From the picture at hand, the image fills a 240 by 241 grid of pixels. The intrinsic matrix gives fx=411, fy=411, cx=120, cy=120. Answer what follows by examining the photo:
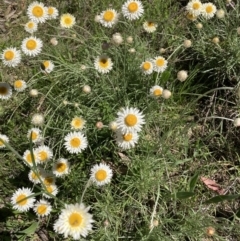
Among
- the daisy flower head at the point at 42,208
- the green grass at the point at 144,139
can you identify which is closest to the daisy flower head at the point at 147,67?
the green grass at the point at 144,139

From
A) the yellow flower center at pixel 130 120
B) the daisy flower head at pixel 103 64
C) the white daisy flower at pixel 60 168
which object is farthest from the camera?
the daisy flower head at pixel 103 64

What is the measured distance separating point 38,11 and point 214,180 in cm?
145

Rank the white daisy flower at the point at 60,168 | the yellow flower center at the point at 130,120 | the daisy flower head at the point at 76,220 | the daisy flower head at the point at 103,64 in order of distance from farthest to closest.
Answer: the daisy flower head at the point at 103,64 → the white daisy flower at the point at 60,168 → the yellow flower center at the point at 130,120 → the daisy flower head at the point at 76,220

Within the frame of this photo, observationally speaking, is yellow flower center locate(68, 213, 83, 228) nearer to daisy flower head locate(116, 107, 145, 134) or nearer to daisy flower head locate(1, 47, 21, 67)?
daisy flower head locate(116, 107, 145, 134)

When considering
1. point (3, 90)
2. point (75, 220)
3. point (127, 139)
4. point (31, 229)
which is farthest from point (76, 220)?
point (3, 90)

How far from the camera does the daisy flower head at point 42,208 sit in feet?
6.90

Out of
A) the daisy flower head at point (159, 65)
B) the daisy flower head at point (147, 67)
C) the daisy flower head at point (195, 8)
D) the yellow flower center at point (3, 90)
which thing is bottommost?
the yellow flower center at point (3, 90)

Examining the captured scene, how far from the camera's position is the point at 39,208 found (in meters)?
2.11

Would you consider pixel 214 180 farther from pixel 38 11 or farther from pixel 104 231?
pixel 38 11

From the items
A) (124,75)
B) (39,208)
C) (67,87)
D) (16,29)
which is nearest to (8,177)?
(39,208)

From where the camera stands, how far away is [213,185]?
2.34 metres

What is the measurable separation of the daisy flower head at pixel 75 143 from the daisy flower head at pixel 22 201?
1.09 feet

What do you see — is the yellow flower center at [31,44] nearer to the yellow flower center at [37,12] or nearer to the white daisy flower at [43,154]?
the yellow flower center at [37,12]

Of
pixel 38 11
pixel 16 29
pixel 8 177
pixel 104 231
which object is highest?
pixel 16 29
